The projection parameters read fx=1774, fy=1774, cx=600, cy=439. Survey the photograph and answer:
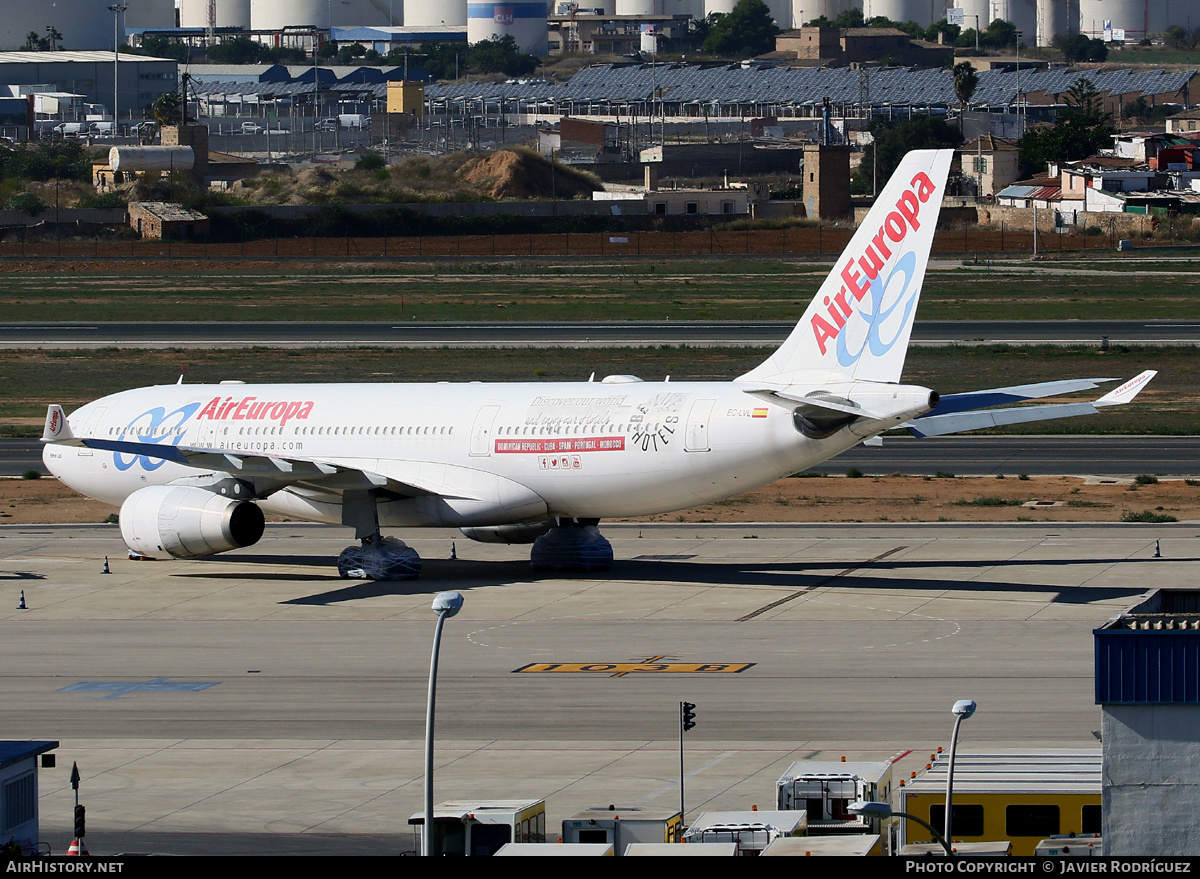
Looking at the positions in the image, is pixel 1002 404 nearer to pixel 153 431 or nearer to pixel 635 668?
pixel 635 668

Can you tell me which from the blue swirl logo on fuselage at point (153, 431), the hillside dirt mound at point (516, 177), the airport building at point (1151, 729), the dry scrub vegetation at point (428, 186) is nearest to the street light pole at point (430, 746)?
the airport building at point (1151, 729)

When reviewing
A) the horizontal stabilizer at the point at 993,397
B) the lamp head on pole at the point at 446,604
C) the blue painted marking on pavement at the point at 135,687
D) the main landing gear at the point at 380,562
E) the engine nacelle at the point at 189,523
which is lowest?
the blue painted marking on pavement at the point at 135,687

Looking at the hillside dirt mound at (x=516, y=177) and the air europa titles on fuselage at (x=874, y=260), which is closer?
the air europa titles on fuselage at (x=874, y=260)

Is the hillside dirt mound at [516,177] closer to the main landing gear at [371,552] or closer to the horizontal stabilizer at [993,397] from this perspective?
the main landing gear at [371,552]

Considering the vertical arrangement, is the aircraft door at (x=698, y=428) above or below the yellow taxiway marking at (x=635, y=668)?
above

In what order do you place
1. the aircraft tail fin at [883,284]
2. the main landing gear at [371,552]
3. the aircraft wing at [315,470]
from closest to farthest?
Answer: the aircraft tail fin at [883,284], the aircraft wing at [315,470], the main landing gear at [371,552]

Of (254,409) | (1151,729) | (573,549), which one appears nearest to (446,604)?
(1151,729)
